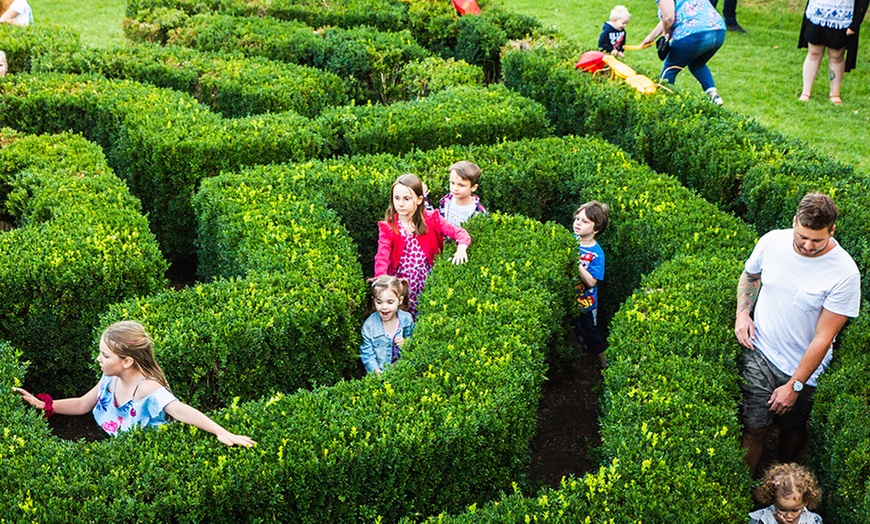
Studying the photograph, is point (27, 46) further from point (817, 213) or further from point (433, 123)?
point (817, 213)

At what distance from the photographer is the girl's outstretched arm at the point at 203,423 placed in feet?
20.1

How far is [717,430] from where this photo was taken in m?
6.41

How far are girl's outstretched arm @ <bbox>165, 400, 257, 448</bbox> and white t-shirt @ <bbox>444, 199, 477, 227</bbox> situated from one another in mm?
3821

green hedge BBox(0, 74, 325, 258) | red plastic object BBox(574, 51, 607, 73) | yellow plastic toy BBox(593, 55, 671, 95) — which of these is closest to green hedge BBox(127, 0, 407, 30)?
red plastic object BBox(574, 51, 607, 73)

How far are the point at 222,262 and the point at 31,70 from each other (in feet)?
19.8

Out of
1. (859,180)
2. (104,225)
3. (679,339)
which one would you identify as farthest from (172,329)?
(859,180)

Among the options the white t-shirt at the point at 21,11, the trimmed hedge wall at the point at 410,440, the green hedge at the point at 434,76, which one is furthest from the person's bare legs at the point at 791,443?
the white t-shirt at the point at 21,11

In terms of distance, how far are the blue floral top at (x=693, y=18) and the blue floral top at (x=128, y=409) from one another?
9.65 m

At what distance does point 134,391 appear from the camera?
6477mm

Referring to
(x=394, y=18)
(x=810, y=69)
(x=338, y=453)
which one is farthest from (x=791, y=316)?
(x=394, y=18)

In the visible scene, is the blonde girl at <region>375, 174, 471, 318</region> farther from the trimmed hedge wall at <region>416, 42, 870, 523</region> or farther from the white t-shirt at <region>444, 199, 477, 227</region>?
the trimmed hedge wall at <region>416, 42, 870, 523</region>

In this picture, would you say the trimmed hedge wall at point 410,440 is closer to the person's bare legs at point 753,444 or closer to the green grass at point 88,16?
the person's bare legs at point 753,444

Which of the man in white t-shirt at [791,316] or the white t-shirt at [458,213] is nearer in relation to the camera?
the man in white t-shirt at [791,316]

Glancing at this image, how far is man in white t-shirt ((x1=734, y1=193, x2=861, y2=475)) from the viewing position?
652 centimetres
